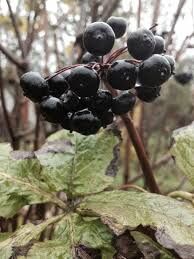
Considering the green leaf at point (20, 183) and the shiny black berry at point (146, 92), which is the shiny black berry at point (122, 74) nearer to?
the shiny black berry at point (146, 92)

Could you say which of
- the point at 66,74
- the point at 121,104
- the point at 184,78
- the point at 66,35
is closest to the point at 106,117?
the point at 121,104

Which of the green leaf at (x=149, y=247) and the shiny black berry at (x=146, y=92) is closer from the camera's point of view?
the green leaf at (x=149, y=247)

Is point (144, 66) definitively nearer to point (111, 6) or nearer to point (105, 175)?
point (105, 175)

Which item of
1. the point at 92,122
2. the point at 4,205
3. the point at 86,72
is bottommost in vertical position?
the point at 4,205

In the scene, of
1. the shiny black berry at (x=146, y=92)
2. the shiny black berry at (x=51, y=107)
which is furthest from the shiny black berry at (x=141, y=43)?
the shiny black berry at (x=51, y=107)

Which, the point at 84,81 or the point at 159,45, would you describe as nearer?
the point at 84,81

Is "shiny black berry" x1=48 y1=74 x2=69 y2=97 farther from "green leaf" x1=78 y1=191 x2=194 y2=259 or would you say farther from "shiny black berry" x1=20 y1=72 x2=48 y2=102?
"green leaf" x1=78 y1=191 x2=194 y2=259

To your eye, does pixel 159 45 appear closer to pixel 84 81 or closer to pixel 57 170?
pixel 84 81

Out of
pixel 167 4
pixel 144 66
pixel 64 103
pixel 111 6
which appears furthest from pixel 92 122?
pixel 167 4
